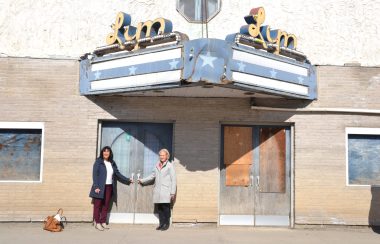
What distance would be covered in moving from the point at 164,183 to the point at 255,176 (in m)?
2.11

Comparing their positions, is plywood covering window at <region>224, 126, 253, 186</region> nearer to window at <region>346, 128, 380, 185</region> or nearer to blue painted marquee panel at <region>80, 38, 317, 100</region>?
blue painted marquee panel at <region>80, 38, 317, 100</region>

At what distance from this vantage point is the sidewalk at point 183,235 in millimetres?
8398

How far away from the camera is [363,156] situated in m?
10.0

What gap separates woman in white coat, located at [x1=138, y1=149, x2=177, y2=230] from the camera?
924 cm

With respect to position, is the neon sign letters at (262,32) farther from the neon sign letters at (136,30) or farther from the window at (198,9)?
the window at (198,9)

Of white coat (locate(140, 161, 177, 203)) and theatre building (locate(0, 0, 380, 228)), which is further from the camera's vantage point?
theatre building (locate(0, 0, 380, 228))

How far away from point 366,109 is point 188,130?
13.1 feet

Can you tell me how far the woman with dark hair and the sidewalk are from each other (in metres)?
0.30

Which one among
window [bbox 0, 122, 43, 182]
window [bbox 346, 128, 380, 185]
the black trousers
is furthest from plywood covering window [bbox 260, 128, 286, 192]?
window [bbox 0, 122, 43, 182]

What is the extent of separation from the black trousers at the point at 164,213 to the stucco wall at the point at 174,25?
12.4 ft

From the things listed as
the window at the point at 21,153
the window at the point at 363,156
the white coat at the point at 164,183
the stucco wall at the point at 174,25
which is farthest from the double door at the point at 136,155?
the window at the point at 363,156

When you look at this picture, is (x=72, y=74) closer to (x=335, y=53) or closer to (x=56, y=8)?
(x=56, y=8)

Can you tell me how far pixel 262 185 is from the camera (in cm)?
995

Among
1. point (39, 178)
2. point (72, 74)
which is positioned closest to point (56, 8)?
point (72, 74)
